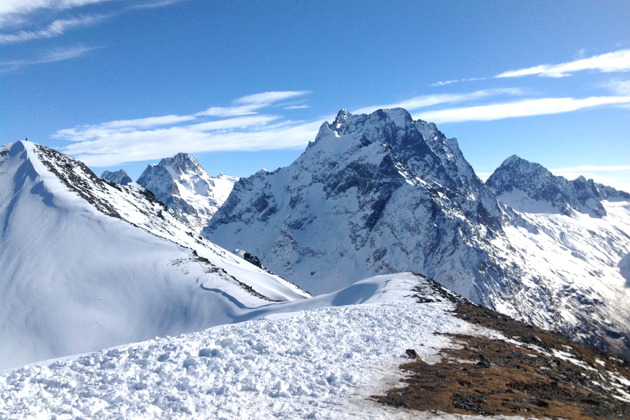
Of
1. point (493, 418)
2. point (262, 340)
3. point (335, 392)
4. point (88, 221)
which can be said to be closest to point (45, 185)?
point (88, 221)

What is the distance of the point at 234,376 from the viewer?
56.3ft

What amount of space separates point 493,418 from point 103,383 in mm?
13680

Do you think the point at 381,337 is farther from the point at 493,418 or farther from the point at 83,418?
the point at 83,418

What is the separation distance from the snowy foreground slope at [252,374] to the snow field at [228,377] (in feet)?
0.13

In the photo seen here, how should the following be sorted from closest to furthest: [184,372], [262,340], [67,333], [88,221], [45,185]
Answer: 1. [184,372]
2. [262,340]
3. [67,333]
4. [88,221]
5. [45,185]

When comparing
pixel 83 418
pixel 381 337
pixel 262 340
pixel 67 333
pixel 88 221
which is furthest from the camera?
pixel 88 221

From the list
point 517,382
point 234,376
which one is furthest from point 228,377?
point 517,382

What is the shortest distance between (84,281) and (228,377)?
135 feet

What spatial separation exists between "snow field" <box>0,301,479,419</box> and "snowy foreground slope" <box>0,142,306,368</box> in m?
28.0

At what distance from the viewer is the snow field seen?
14547 mm

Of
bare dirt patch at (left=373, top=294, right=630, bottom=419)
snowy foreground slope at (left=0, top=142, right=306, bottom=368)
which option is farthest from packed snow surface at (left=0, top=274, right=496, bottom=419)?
snowy foreground slope at (left=0, top=142, right=306, bottom=368)

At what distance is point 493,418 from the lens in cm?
1473

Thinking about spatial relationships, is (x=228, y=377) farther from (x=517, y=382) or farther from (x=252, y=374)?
(x=517, y=382)

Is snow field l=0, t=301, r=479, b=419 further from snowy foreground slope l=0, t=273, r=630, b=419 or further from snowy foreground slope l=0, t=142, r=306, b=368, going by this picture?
snowy foreground slope l=0, t=142, r=306, b=368
